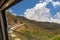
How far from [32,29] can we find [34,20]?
0.17 metres

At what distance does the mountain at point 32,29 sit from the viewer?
4.55 meters

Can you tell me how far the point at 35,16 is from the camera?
188 inches

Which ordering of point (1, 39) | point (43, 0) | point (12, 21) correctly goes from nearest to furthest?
point (43, 0), point (12, 21), point (1, 39)

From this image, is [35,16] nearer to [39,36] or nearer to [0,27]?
[39,36]

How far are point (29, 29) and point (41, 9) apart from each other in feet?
1.52

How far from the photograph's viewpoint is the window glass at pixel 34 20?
4.52m

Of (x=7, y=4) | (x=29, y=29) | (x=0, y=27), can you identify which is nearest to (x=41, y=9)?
(x=29, y=29)

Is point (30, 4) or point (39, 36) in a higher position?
point (30, 4)

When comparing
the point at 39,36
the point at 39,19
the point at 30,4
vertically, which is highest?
the point at 30,4

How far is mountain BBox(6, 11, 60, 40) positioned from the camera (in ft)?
14.9

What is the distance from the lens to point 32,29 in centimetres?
482

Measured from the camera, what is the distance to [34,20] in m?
4.79

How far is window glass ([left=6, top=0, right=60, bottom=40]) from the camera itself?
452cm

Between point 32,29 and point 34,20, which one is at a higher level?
point 34,20
